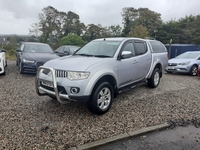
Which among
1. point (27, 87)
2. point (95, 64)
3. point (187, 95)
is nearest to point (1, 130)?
point (95, 64)

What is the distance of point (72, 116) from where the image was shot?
3734mm

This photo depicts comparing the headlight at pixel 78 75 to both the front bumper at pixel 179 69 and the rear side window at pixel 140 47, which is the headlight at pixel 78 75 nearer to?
the rear side window at pixel 140 47

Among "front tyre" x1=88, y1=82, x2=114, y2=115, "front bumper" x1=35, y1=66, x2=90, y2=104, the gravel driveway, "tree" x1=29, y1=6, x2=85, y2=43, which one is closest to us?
the gravel driveway

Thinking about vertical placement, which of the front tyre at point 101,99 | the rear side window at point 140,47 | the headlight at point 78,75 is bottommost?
the front tyre at point 101,99

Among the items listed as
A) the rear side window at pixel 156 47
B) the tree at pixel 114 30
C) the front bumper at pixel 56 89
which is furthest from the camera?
the tree at pixel 114 30

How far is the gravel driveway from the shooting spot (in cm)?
289

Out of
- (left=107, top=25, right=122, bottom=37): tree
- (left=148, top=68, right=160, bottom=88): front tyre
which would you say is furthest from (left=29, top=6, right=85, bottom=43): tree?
(left=148, top=68, right=160, bottom=88): front tyre

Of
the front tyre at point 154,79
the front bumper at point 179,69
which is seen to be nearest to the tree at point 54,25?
the front bumper at point 179,69

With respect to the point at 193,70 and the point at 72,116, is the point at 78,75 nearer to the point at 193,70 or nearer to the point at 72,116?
the point at 72,116

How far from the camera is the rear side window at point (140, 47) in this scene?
5184 millimetres

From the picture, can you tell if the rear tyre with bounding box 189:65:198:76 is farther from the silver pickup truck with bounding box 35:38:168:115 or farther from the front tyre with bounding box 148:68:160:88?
the silver pickup truck with bounding box 35:38:168:115

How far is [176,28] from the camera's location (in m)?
28.7

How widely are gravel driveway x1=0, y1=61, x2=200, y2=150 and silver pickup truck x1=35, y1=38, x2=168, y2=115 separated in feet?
1.34

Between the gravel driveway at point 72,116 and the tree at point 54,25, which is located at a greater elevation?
the tree at point 54,25
